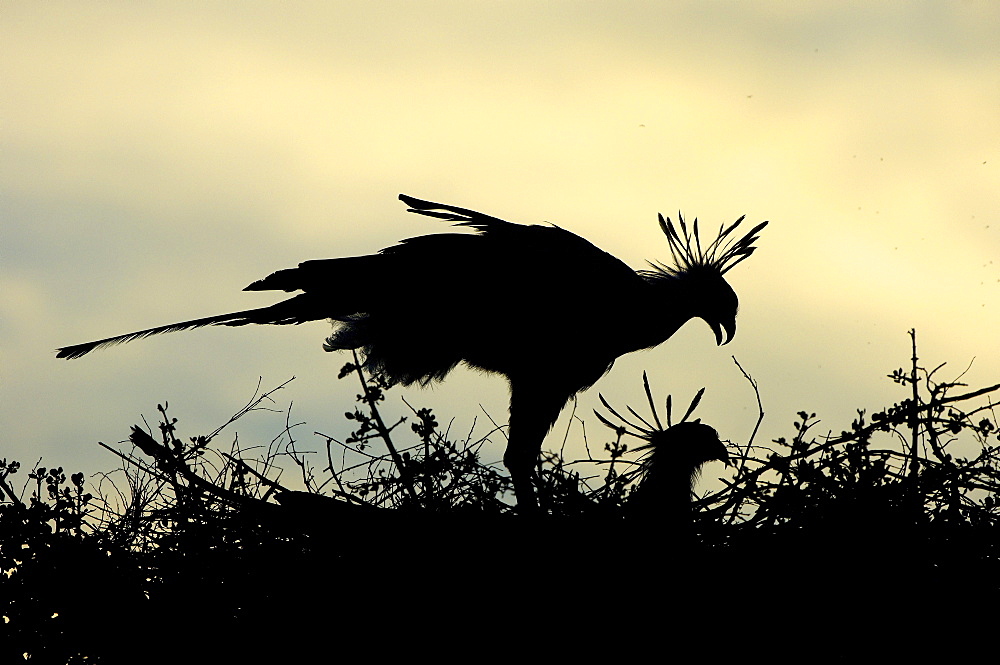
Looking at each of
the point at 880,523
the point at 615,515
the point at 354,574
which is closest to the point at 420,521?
the point at 354,574

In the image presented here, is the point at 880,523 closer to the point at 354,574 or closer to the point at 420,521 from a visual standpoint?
the point at 420,521

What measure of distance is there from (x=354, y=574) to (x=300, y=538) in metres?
0.29

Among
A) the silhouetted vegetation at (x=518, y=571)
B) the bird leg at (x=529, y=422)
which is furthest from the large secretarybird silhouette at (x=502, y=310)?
the silhouetted vegetation at (x=518, y=571)

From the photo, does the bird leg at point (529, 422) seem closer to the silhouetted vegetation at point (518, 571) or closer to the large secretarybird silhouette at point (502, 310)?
the large secretarybird silhouette at point (502, 310)

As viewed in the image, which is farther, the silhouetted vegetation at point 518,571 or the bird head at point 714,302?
the bird head at point 714,302

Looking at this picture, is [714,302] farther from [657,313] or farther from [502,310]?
[502,310]

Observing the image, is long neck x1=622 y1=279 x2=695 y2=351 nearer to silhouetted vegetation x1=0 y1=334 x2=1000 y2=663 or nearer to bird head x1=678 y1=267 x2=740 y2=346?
bird head x1=678 y1=267 x2=740 y2=346

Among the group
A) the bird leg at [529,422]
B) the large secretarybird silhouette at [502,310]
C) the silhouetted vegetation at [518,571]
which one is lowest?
the silhouetted vegetation at [518,571]

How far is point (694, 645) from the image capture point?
4.01 meters

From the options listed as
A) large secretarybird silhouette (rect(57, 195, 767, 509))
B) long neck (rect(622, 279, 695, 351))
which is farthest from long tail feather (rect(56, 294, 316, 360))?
long neck (rect(622, 279, 695, 351))

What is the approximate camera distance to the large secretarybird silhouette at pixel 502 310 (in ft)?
20.6

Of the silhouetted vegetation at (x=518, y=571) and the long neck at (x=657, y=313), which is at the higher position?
the long neck at (x=657, y=313)

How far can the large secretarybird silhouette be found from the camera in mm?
6285

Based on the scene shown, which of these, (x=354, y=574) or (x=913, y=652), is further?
(x=354, y=574)
